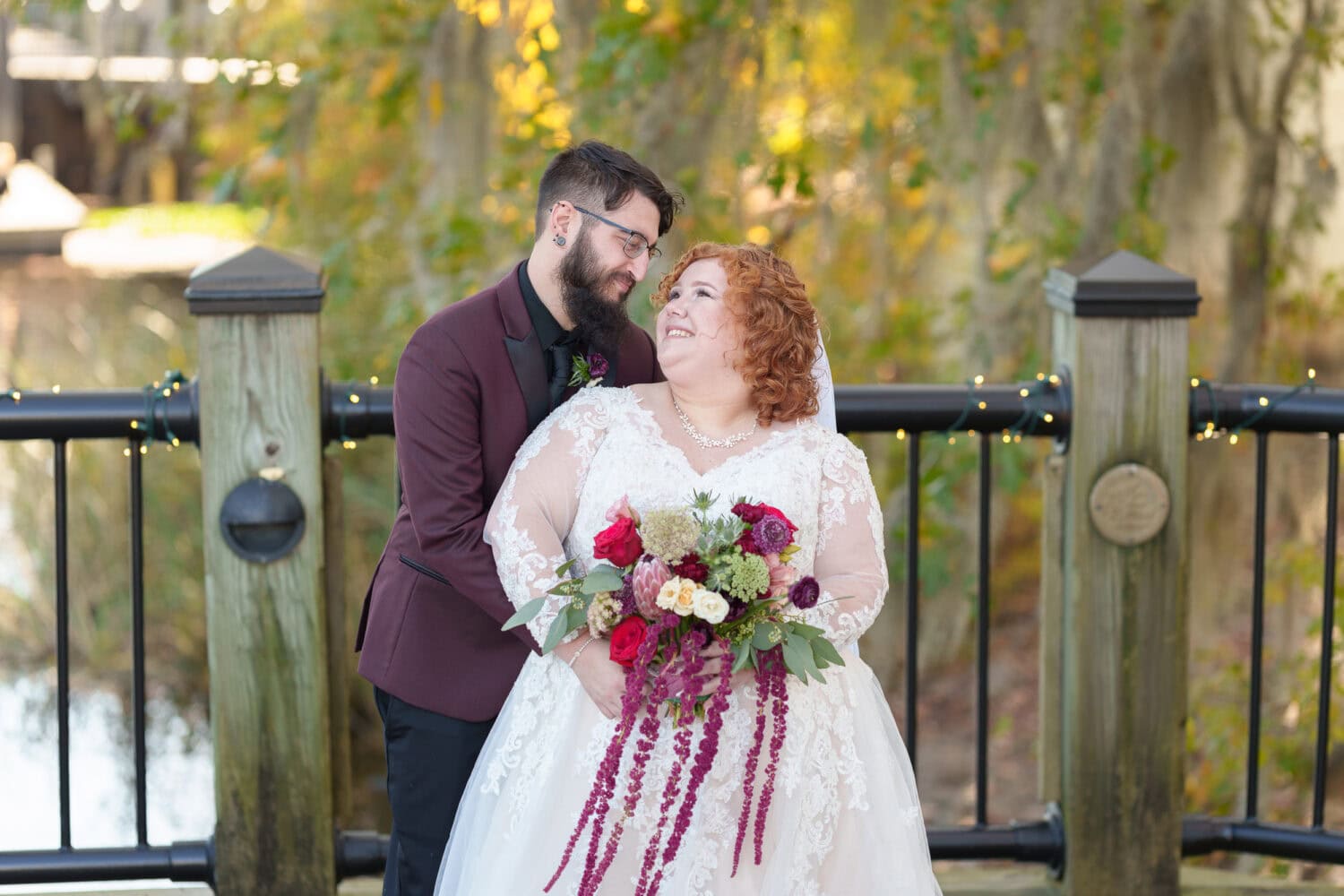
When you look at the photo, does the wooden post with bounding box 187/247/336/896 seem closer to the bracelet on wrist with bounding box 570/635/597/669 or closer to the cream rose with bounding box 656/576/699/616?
the bracelet on wrist with bounding box 570/635/597/669

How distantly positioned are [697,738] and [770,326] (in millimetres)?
679

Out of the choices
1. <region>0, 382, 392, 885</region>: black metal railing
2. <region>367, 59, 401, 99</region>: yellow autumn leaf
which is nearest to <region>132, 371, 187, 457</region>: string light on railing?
<region>0, 382, 392, 885</region>: black metal railing

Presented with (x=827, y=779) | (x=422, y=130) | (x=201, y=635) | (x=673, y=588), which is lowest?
(x=201, y=635)

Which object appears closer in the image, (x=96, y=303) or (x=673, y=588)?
(x=673, y=588)

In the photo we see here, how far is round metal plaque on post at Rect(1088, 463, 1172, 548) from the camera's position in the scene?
3021mm

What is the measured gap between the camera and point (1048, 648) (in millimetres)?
3168

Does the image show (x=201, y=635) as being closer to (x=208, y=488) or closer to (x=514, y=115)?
(x=514, y=115)

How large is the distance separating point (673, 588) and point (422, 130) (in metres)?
3.99

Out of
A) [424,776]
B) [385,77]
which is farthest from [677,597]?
[385,77]

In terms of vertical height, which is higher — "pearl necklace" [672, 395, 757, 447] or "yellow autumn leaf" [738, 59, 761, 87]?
"yellow autumn leaf" [738, 59, 761, 87]

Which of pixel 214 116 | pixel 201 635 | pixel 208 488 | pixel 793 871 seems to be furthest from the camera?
pixel 214 116

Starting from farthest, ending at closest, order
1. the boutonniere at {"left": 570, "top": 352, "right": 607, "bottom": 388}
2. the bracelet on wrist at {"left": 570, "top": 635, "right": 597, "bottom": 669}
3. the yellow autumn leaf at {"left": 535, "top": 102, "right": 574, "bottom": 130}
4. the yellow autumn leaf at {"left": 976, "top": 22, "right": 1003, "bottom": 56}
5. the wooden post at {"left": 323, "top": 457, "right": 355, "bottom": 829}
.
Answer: the yellow autumn leaf at {"left": 976, "top": 22, "right": 1003, "bottom": 56} → the yellow autumn leaf at {"left": 535, "top": 102, "right": 574, "bottom": 130} → the wooden post at {"left": 323, "top": 457, "right": 355, "bottom": 829} → the boutonniere at {"left": 570, "top": 352, "right": 607, "bottom": 388} → the bracelet on wrist at {"left": 570, "top": 635, "right": 597, "bottom": 669}

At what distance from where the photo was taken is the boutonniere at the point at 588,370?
8.47 feet

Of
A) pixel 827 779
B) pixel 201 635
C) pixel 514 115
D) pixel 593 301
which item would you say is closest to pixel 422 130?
pixel 514 115
